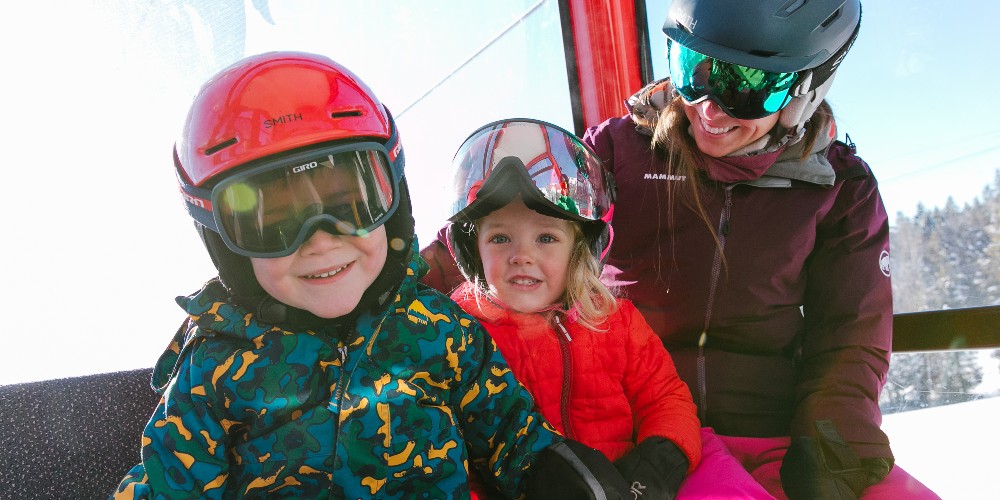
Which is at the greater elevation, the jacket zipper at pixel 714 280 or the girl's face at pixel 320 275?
the girl's face at pixel 320 275

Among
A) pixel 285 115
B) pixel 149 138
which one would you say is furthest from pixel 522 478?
pixel 149 138

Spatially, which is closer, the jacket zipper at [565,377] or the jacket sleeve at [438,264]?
the jacket zipper at [565,377]

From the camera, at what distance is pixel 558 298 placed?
4.91 ft

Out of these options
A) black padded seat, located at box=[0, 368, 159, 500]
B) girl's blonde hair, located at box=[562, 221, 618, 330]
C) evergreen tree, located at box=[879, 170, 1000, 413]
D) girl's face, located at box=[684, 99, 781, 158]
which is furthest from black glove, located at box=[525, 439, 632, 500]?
evergreen tree, located at box=[879, 170, 1000, 413]

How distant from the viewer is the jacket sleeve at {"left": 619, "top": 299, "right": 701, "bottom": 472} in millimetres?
1313

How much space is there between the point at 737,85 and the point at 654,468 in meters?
0.81

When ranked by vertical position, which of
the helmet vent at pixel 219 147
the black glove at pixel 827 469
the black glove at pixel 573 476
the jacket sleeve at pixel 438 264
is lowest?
the black glove at pixel 827 469

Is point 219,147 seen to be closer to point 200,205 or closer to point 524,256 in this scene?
point 200,205

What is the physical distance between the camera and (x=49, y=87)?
1.70m

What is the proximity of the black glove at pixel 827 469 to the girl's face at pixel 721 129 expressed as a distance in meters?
0.66

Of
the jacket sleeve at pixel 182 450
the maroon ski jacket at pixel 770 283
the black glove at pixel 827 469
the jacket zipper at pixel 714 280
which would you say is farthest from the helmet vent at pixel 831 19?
the jacket sleeve at pixel 182 450

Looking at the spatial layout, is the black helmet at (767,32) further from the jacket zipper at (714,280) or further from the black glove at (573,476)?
the black glove at (573,476)

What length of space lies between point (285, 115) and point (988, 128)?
210 cm

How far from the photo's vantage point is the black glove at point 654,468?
47.1 inches
